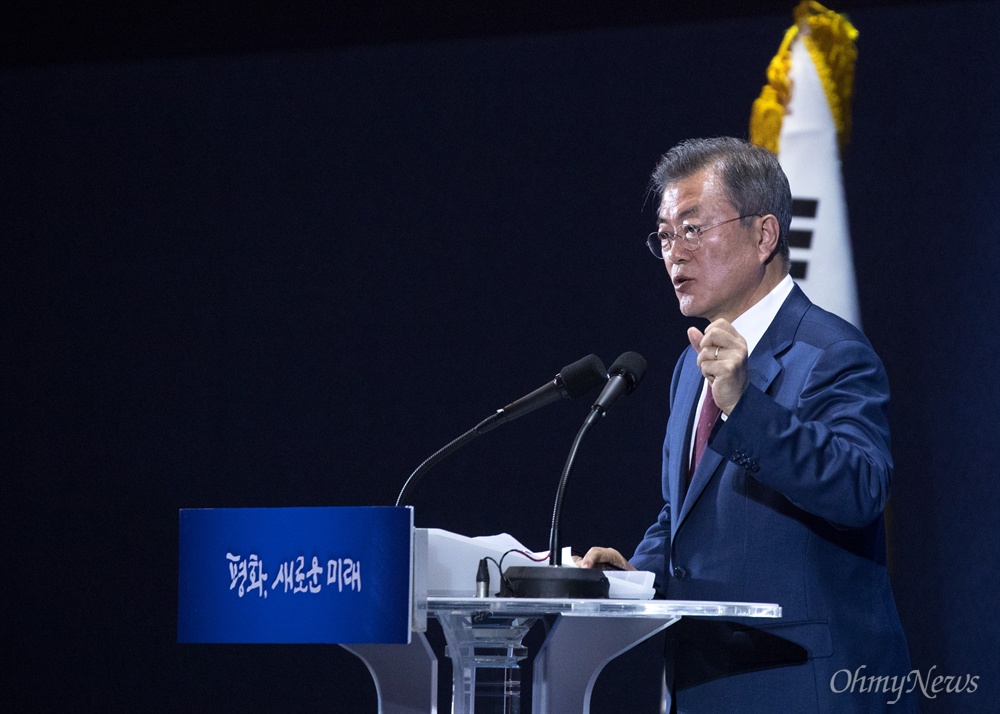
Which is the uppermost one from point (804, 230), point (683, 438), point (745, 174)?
point (804, 230)

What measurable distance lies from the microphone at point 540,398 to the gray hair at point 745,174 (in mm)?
458

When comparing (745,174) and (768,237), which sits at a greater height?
(745,174)

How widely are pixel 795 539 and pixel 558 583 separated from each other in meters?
0.43

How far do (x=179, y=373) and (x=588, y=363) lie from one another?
9.26ft

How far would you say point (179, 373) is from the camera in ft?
13.7

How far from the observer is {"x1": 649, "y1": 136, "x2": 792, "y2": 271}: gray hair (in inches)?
76.3

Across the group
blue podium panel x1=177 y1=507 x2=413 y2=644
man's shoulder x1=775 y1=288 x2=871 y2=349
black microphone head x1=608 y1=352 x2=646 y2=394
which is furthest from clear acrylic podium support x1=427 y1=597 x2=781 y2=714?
man's shoulder x1=775 y1=288 x2=871 y2=349

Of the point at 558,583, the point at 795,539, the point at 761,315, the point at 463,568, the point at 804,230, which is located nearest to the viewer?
the point at 558,583

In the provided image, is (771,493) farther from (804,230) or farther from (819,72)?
(819,72)

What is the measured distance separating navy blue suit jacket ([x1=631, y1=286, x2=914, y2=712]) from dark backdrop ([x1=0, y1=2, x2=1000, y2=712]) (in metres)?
1.90

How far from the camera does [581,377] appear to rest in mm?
1653

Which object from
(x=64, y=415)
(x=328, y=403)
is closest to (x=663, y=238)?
(x=328, y=403)

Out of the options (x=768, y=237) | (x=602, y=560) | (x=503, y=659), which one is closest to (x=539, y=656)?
(x=503, y=659)

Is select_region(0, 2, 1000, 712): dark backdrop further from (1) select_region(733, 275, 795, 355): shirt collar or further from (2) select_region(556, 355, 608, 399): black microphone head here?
(2) select_region(556, 355, 608, 399): black microphone head
